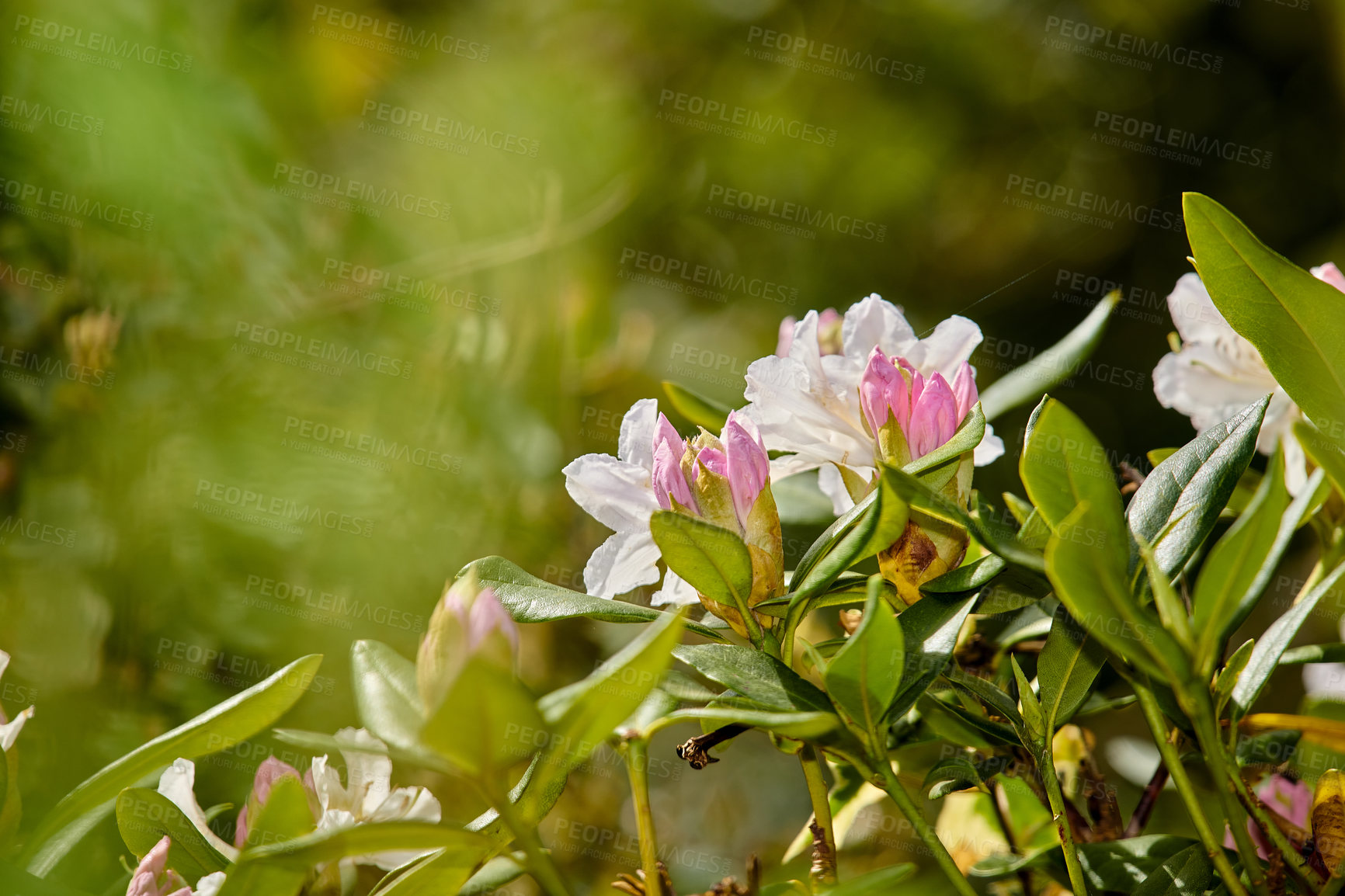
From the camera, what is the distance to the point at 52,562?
1057 mm

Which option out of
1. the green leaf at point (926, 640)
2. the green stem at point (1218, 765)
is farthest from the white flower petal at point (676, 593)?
the green stem at point (1218, 765)

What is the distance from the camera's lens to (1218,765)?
36 cm

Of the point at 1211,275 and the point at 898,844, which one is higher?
the point at 1211,275

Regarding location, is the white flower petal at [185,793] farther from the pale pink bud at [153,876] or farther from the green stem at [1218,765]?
the green stem at [1218,765]

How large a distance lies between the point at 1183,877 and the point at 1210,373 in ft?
1.11

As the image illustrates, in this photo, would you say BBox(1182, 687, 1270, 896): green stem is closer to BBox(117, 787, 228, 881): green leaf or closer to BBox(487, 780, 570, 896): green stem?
BBox(487, 780, 570, 896): green stem

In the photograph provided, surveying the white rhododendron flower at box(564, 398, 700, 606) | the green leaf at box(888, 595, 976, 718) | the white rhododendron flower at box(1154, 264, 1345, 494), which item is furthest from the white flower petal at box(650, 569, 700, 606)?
the white rhododendron flower at box(1154, 264, 1345, 494)

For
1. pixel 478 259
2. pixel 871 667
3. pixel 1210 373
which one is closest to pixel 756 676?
pixel 871 667

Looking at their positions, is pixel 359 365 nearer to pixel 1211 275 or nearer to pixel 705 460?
pixel 705 460

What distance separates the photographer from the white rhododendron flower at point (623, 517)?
481 mm

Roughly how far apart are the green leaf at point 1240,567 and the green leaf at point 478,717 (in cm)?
22

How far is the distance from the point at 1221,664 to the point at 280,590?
915 millimetres

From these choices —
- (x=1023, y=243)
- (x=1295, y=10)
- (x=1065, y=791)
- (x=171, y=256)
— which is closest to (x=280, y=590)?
(x=171, y=256)

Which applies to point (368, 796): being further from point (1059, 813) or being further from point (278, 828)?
point (1059, 813)
